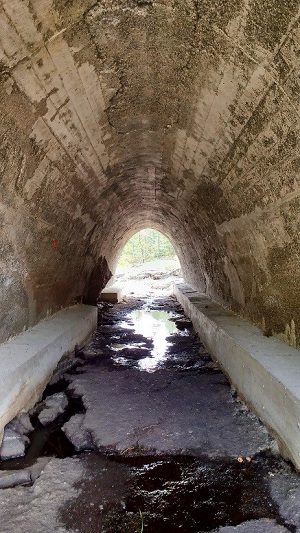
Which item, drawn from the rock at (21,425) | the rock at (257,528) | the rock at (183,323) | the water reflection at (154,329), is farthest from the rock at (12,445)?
the rock at (183,323)

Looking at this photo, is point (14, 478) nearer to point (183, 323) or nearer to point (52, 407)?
point (52, 407)

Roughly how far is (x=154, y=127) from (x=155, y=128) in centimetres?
3

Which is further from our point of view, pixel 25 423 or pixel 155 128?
pixel 155 128

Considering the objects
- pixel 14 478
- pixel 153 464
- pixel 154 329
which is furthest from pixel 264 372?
pixel 154 329

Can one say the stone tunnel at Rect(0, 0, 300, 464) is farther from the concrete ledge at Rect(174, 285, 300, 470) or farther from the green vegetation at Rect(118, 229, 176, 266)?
the green vegetation at Rect(118, 229, 176, 266)

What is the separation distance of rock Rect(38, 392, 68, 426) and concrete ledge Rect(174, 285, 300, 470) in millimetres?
2074

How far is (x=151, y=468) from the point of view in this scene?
309cm

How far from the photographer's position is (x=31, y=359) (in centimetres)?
418

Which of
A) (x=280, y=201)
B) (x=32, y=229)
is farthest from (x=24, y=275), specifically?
(x=280, y=201)

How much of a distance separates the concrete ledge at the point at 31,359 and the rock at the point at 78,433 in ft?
1.77

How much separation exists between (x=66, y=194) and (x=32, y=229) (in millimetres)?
761

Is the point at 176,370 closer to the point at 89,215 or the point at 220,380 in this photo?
the point at 220,380

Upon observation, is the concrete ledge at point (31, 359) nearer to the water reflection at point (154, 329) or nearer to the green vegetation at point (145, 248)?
the water reflection at point (154, 329)

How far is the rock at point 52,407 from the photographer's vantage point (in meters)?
3.97
